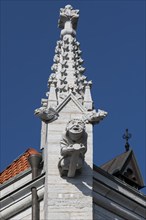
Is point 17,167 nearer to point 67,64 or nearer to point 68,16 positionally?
point 67,64

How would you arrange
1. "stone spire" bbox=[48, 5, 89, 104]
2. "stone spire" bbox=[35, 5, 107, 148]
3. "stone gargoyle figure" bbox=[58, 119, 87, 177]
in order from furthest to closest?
1. "stone spire" bbox=[48, 5, 89, 104]
2. "stone spire" bbox=[35, 5, 107, 148]
3. "stone gargoyle figure" bbox=[58, 119, 87, 177]

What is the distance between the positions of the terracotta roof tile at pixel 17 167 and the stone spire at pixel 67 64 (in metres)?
2.30

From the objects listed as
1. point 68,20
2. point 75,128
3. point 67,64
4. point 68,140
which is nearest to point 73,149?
point 68,140

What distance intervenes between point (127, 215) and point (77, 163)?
80.1 inches

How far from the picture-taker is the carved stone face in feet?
76.1

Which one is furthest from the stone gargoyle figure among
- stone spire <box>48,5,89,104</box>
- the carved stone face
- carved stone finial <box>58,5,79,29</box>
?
carved stone finial <box>58,5,79,29</box>

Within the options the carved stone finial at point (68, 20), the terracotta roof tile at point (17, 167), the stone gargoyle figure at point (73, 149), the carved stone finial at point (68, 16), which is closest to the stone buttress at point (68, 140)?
the stone gargoyle figure at point (73, 149)

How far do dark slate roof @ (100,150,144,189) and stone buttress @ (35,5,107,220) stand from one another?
8.44m

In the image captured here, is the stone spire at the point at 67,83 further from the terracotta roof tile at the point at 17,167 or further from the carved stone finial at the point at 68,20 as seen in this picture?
the terracotta roof tile at the point at 17,167

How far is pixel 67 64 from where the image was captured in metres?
25.5

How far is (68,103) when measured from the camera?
24.4m

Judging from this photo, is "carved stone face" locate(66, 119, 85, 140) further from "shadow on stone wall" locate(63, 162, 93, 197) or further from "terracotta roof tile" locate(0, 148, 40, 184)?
"terracotta roof tile" locate(0, 148, 40, 184)

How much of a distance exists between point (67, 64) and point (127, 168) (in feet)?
32.1

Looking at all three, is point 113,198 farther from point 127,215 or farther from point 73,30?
point 73,30
